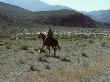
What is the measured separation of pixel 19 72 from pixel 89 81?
6605mm

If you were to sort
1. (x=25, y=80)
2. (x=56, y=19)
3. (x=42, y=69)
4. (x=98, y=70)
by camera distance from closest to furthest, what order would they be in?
(x=25, y=80)
(x=98, y=70)
(x=42, y=69)
(x=56, y=19)

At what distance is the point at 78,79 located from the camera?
1634 centimetres

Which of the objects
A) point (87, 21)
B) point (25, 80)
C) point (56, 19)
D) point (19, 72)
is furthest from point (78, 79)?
point (87, 21)

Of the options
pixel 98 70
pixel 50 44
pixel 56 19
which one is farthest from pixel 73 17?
pixel 98 70

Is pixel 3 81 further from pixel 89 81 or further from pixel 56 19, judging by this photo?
pixel 56 19

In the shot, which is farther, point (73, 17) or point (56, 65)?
point (73, 17)

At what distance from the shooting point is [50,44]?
102ft

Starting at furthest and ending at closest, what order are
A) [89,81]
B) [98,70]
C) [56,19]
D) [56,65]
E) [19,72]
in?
[56,19] → [56,65] → [19,72] → [98,70] → [89,81]

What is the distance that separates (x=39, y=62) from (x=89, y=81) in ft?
37.0

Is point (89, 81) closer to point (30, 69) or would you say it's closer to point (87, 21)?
point (30, 69)

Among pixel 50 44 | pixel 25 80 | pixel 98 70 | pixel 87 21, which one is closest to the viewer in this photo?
pixel 25 80

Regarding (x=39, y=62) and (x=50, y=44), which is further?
(x=50, y=44)

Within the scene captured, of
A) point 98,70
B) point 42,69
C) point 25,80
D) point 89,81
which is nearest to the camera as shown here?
point 89,81

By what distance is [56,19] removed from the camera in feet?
575
